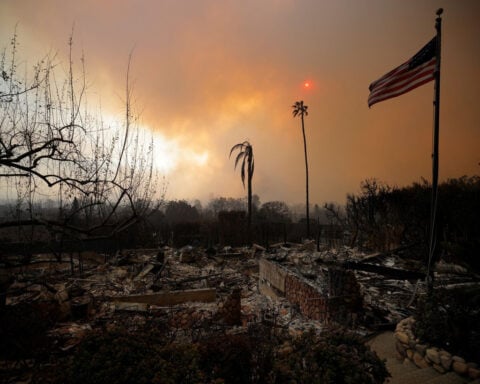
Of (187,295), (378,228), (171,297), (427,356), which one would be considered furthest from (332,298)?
(378,228)

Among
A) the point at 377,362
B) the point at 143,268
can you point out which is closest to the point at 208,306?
the point at 143,268

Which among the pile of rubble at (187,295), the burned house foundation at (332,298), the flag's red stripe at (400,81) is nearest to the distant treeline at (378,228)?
the pile of rubble at (187,295)

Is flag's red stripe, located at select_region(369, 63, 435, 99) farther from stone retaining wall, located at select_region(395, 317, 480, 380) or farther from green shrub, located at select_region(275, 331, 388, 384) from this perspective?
green shrub, located at select_region(275, 331, 388, 384)

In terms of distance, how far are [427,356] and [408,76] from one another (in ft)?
18.3

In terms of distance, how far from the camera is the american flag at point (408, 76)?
16.9ft

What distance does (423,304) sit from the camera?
4.23 metres

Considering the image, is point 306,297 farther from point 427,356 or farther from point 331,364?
point 331,364

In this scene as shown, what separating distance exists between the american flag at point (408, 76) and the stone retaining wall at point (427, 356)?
16.2ft

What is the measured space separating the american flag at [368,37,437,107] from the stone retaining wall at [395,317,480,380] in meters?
4.93

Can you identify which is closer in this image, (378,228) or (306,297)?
(306,297)

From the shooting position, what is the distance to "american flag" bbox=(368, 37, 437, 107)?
16.9 ft

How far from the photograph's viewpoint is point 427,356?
3.65 meters

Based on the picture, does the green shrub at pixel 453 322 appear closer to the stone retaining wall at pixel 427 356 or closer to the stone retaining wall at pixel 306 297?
the stone retaining wall at pixel 427 356

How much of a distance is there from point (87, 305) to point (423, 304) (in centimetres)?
747
